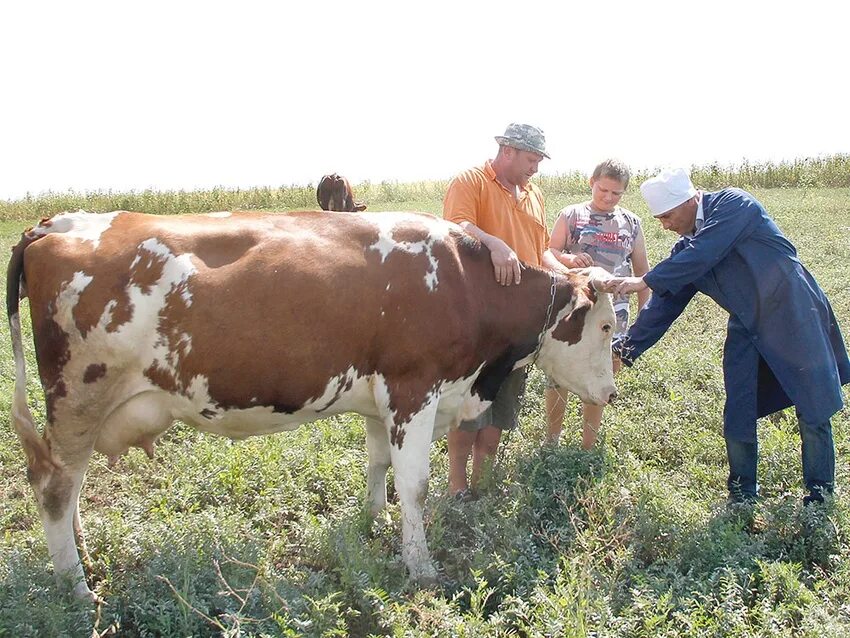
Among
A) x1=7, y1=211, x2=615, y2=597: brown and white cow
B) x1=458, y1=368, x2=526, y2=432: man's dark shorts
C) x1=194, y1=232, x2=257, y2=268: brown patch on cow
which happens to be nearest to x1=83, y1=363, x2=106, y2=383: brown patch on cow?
x1=7, y1=211, x2=615, y2=597: brown and white cow

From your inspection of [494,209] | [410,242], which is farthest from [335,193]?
[410,242]

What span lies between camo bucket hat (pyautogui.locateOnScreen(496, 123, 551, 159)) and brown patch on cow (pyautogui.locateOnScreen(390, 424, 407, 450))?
2.11 metres

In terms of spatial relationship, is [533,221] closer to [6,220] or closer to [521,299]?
[521,299]

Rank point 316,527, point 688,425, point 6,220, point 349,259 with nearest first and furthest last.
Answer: point 349,259, point 316,527, point 688,425, point 6,220

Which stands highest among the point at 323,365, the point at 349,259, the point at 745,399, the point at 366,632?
the point at 349,259

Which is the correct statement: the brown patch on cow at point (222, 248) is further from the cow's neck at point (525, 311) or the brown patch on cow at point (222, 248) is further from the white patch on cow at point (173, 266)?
the cow's neck at point (525, 311)

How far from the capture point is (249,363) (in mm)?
4492

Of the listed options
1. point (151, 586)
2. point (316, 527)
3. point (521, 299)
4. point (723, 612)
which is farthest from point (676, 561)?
point (151, 586)

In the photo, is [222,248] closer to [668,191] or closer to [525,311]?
[525,311]

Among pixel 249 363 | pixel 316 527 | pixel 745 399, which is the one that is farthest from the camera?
pixel 745 399

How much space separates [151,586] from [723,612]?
3.13m

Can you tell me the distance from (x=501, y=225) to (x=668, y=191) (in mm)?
1167

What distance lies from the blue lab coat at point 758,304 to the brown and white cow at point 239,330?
1.46m

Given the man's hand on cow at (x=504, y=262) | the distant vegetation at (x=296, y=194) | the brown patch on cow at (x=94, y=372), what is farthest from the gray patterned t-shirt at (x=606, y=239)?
the distant vegetation at (x=296, y=194)
